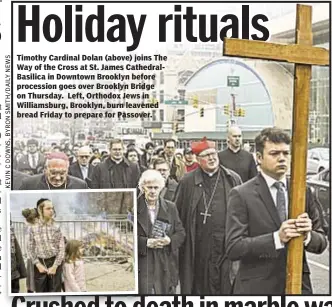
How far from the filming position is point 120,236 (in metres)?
2.58

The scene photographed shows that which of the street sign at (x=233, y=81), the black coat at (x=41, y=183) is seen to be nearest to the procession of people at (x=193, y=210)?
the black coat at (x=41, y=183)

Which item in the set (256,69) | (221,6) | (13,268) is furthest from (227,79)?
(13,268)

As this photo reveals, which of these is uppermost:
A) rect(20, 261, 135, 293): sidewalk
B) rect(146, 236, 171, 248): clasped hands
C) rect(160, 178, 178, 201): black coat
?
rect(160, 178, 178, 201): black coat

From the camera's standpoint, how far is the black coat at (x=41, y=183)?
256 centimetres

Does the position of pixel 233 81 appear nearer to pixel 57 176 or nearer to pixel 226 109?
pixel 226 109

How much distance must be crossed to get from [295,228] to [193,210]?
40 cm

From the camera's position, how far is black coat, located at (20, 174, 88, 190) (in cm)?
256

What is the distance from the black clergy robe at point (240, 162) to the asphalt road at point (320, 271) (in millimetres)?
394

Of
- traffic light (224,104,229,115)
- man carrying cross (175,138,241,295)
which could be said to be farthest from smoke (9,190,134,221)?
traffic light (224,104,229,115)

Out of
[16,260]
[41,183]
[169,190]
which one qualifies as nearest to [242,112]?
[169,190]

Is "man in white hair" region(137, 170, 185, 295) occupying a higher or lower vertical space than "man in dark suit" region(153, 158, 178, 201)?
lower

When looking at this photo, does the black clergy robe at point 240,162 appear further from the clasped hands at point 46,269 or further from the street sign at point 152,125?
the clasped hands at point 46,269

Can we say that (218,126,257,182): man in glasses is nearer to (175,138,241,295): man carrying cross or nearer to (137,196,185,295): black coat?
(175,138,241,295): man carrying cross

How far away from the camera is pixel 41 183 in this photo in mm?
2564
